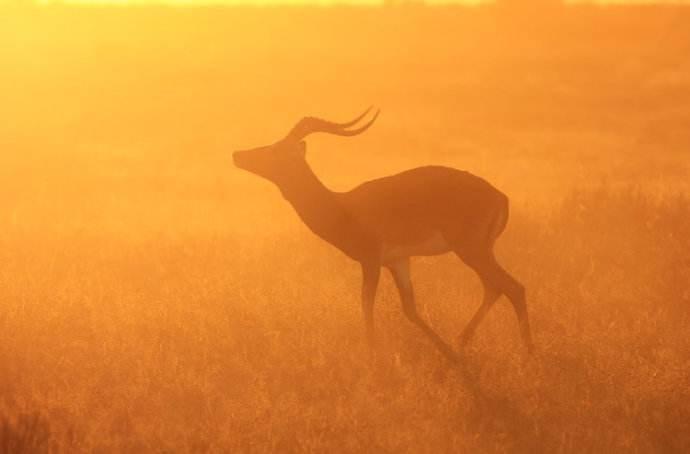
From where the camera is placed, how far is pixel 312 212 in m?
9.66

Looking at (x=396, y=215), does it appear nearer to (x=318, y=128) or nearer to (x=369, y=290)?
(x=369, y=290)

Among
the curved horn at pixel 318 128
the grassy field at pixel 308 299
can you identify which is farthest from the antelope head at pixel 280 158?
the grassy field at pixel 308 299

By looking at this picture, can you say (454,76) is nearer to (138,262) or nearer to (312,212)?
(138,262)

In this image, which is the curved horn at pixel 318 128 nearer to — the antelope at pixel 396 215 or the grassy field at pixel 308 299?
the antelope at pixel 396 215

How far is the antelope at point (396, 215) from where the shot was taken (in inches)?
376

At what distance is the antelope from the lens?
376 inches

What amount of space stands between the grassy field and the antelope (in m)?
0.47

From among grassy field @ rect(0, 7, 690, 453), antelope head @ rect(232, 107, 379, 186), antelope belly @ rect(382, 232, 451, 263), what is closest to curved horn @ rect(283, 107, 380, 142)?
antelope head @ rect(232, 107, 379, 186)

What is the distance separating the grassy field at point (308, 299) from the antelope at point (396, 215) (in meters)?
0.47

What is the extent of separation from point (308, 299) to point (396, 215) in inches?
57.4

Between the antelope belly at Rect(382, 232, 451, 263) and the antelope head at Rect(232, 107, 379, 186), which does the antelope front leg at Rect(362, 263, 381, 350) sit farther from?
the antelope head at Rect(232, 107, 379, 186)

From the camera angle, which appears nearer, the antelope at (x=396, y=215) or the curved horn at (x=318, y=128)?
the curved horn at (x=318, y=128)

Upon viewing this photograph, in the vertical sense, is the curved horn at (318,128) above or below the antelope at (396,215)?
above

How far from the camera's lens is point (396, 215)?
380 inches
